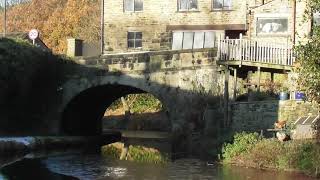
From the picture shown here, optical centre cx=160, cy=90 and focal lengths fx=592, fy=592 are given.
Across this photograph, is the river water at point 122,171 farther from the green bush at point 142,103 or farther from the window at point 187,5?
the green bush at point 142,103

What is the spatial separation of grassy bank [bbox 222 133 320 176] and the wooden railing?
4.57m

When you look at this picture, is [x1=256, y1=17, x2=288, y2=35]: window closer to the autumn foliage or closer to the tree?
the tree

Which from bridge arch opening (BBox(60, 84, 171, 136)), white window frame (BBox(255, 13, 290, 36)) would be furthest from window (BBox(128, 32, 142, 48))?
white window frame (BBox(255, 13, 290, 36))

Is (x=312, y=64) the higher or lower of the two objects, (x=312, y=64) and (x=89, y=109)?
the higher

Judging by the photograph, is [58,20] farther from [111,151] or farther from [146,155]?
[146,155]

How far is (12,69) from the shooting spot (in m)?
27.8

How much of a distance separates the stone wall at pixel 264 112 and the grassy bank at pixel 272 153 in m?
1.55

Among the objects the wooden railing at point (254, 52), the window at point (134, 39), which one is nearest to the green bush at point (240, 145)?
the wooden railing at point (254, 52)

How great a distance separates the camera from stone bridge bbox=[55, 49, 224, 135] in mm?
29734

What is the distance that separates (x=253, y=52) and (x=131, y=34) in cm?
1281

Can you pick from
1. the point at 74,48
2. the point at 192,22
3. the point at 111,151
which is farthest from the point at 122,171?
the point at 192,22

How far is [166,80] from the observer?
3042 cm

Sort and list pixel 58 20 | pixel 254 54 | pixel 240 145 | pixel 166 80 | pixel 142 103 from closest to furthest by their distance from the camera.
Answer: pixel 240 145, pixel 254 54, pixel 166 80, pixel 142 103, pixel 58 20

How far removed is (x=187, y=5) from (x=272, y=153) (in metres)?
16.8
